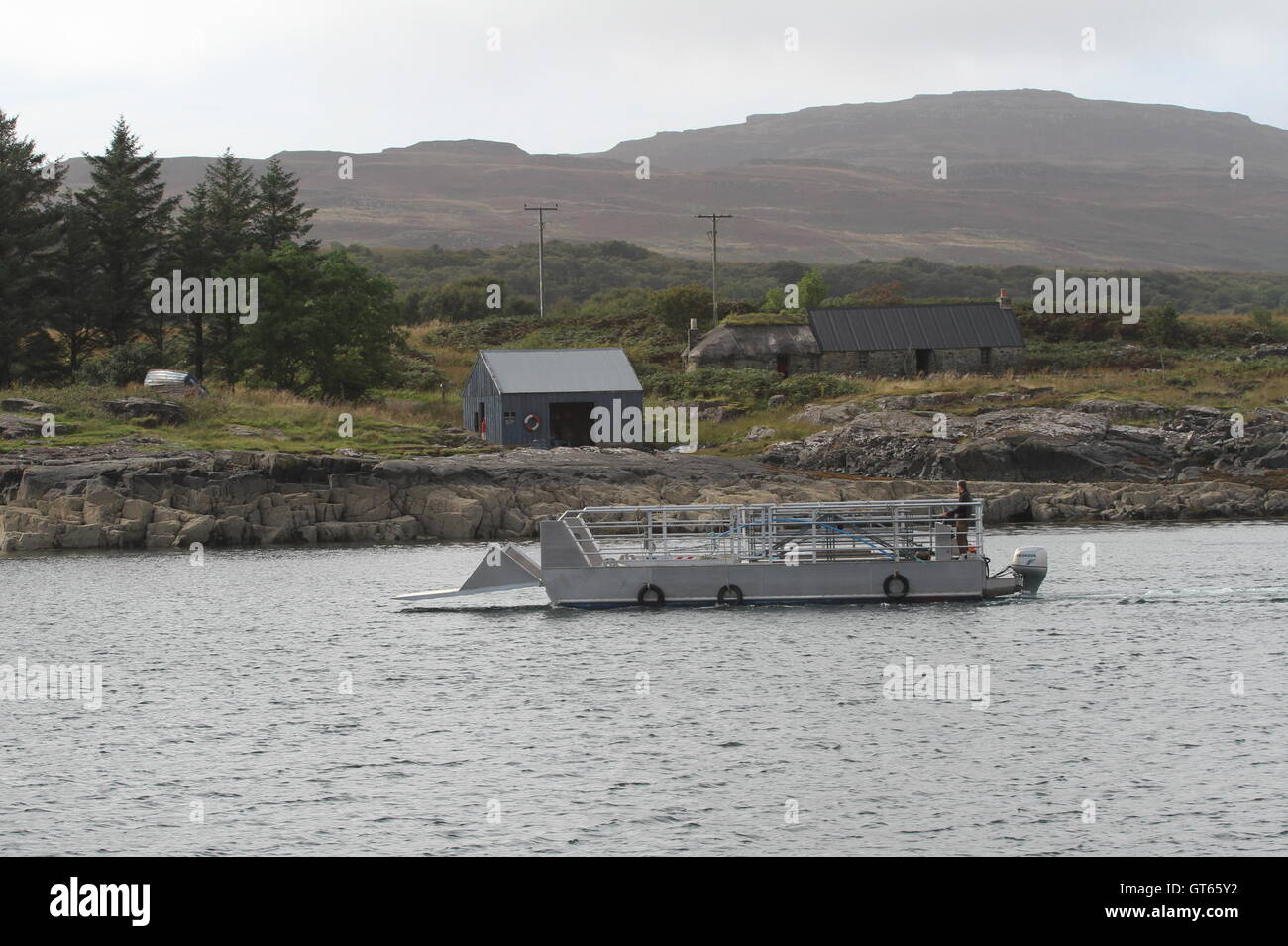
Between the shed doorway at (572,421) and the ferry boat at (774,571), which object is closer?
the ferry boat at (774,571)

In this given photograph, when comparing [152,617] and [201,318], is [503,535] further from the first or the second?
[201,318]

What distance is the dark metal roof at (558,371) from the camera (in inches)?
3440

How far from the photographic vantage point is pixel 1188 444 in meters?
81.6

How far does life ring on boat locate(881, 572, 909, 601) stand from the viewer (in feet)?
140

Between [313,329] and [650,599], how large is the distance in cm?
5220

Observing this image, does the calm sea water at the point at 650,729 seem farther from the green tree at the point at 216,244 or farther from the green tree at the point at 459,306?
the green tree at the point at 459,306

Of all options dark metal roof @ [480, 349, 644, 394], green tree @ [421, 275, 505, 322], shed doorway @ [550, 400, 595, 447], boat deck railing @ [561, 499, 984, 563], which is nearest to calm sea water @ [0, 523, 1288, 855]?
boat deck railing @ [561, 499, 984, 563]

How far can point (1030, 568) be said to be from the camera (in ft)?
143

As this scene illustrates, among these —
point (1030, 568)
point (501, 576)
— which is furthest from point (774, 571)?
point (501, 576)

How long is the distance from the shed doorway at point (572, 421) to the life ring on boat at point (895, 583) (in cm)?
4793

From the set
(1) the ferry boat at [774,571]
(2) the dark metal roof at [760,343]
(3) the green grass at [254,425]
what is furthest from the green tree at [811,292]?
(1) the ferry boat at [774,571]

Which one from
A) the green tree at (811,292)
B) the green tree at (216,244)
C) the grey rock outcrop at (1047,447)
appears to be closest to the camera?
the grey rock outcrop at (1047,447)

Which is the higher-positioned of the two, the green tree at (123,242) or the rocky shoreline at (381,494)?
the green tree at (123,242)
